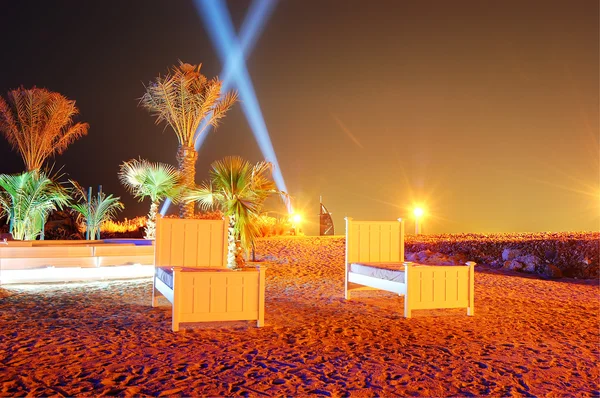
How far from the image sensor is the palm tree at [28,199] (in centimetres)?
1259

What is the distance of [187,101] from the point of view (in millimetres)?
14531

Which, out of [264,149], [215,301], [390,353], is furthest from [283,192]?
[264,149]

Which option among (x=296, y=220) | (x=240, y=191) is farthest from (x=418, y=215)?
(x=240, y=191)

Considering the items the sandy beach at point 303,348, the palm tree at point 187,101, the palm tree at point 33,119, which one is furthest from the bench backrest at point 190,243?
the palm tree at point 33,119

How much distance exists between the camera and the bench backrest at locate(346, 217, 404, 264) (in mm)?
8641

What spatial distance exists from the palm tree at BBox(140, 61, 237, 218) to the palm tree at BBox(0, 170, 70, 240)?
11.0 ft

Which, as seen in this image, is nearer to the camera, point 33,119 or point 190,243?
point 190,243

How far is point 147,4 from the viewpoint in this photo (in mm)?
21625

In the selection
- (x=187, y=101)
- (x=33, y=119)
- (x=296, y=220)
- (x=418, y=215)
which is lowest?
(x=296, y=220)

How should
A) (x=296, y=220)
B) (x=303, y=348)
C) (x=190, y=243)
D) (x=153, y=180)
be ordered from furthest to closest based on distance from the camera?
1. (x=296, y=220)
2. (x=153, y=180)
3. (x=190, y=243)
4. (x=303, y=348)

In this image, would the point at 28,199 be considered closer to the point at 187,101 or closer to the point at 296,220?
the point at 187,101

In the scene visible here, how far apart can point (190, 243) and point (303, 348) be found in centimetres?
331

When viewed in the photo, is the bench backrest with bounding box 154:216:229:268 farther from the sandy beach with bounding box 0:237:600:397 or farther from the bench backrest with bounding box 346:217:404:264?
the bench backrest with bounding box 346:217:404:264

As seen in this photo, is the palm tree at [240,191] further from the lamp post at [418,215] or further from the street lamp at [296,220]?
the lamp post at [418,215]
